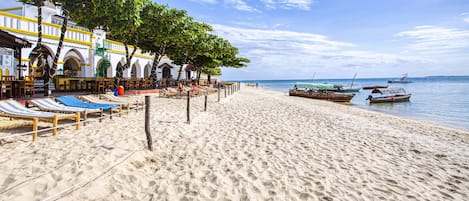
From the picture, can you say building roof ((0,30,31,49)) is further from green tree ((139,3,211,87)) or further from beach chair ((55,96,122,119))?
green tree ((139,3,211,87))

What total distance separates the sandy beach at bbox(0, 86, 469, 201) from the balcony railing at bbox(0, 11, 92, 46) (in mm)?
9903


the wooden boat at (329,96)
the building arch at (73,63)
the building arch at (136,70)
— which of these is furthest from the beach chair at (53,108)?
the wooden boat at (329,96)

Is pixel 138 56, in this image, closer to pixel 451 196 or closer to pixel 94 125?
pixel 94 125

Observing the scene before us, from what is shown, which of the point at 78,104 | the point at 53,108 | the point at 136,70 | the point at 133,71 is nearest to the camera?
the point at 53,108

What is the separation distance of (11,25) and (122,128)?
36.6ft

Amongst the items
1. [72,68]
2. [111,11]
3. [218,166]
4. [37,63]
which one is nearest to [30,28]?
[37,63]

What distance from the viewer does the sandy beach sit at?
12.5ft

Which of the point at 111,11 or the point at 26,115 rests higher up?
the point at 111,11

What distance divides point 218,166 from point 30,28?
1485 cm

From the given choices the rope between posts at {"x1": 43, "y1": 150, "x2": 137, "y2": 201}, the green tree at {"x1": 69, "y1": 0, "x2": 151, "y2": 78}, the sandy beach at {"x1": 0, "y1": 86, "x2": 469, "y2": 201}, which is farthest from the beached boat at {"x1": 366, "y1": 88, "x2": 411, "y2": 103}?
the rope between posts at {"x1": 43, "y1": 150, "x2": 137, "y2": 201}

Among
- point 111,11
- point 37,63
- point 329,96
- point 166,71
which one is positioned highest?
point 111,11

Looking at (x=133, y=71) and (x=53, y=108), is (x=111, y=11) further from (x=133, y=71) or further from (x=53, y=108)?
(x=133, y=71)

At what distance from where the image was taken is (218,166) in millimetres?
5027

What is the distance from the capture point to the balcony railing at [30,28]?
12819mm
